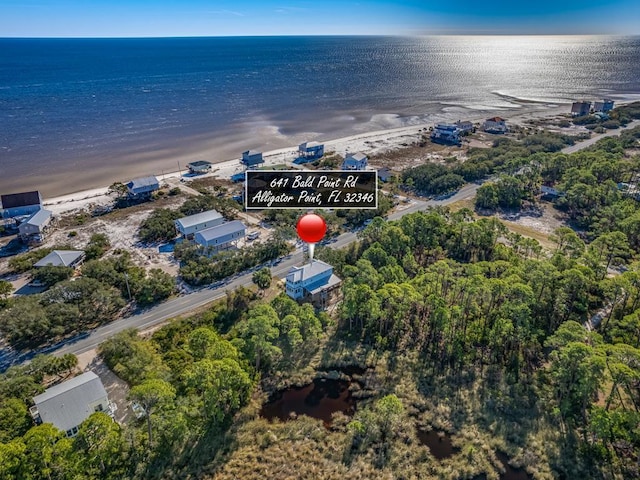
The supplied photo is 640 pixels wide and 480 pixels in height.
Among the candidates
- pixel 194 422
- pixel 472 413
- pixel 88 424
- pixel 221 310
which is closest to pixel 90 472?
pixel 88 424

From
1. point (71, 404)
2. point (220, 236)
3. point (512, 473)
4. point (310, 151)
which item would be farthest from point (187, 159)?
point (512, 473)

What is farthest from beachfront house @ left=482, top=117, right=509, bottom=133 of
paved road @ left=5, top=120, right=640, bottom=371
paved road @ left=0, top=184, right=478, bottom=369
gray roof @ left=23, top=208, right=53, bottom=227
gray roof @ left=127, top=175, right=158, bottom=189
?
gray roof @ left=23, top=208, right=53, bottom=227

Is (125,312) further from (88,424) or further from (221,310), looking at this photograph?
(88,424)

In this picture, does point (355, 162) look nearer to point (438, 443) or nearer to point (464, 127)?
point (464, 127)

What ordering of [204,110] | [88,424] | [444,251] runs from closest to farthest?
[88,424]
[444,251]
[204,110]

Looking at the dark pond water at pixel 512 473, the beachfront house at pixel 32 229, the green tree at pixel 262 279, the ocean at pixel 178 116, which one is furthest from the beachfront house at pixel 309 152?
the dark pond water at pixel 512 473
